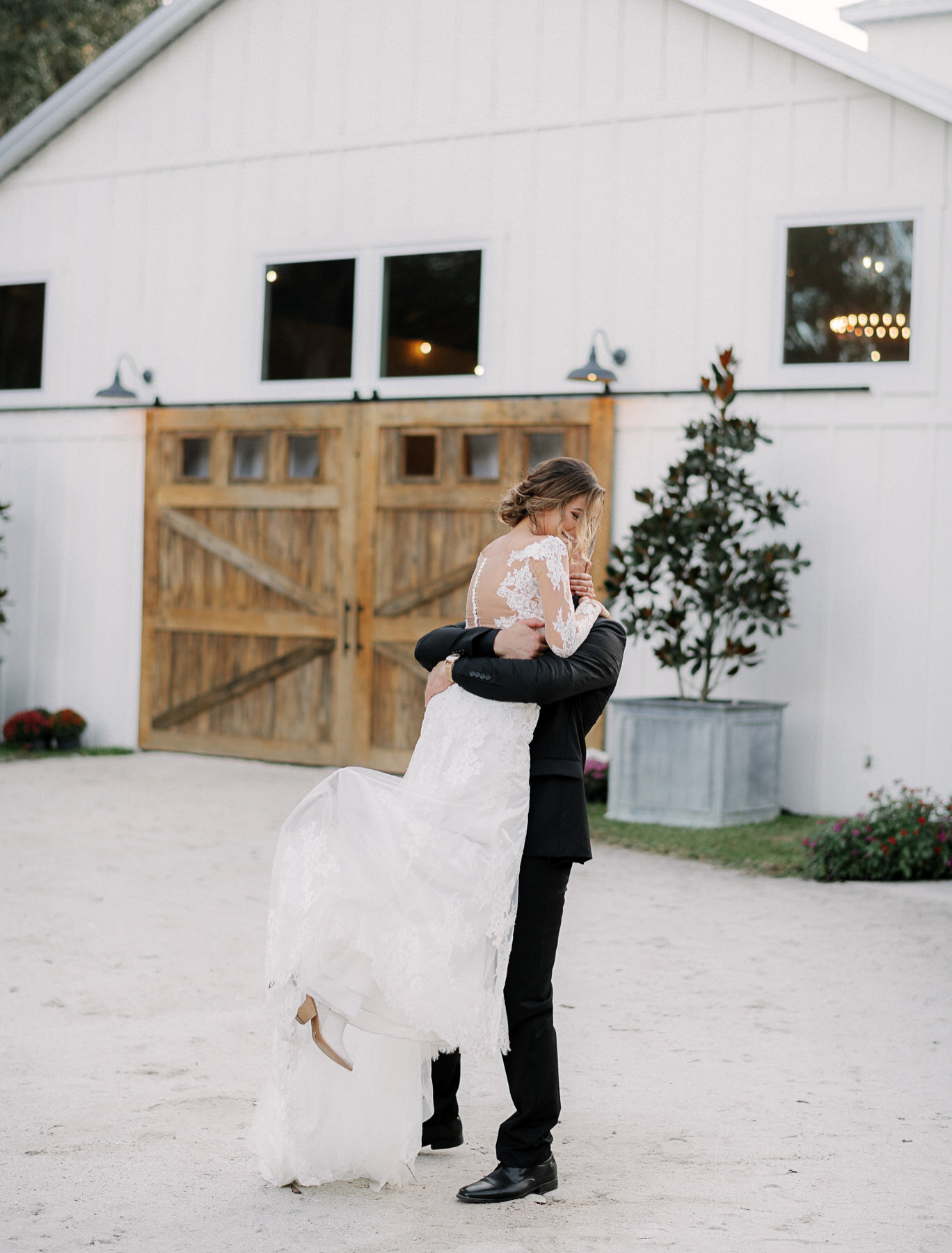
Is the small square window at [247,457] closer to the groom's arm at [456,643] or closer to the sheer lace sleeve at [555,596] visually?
the groom's arm at [456,643]

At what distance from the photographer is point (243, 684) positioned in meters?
10.8

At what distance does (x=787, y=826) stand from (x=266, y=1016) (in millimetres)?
4562

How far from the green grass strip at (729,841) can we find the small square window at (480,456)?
2751 millimetres

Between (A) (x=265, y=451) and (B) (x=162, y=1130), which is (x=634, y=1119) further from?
(A) (x=265, y=451)

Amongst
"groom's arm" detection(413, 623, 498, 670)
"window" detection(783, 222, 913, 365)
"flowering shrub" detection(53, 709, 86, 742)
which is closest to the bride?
"groom's arm" detection(413, 623, 498, 670)

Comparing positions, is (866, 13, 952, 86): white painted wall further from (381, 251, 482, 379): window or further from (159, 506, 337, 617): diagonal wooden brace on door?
(159, 506, 337, 617): diagonal wooden brace on door

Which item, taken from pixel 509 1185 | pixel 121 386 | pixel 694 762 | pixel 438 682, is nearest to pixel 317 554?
pixel 121 386

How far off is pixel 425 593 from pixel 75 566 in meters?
3.31

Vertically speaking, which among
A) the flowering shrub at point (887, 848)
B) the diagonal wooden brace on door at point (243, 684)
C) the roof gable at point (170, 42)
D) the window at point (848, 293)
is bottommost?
the flowering shrub at point (887, 848)

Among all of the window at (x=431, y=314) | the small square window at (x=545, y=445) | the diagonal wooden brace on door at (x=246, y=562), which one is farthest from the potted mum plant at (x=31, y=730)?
the small square window at (x=545, y=445)

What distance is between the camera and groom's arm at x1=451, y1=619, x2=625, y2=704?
10.6ft

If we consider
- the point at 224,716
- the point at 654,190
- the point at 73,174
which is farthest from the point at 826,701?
the point at 73,174

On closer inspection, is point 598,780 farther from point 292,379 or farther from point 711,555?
point 292,379

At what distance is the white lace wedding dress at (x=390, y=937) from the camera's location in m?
3.12
